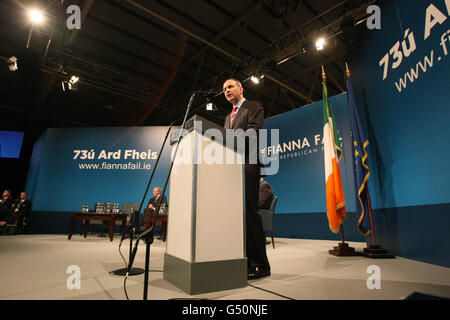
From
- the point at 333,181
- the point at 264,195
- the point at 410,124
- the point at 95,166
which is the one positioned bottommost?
the point at 264,195

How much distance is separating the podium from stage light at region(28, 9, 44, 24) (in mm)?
5030

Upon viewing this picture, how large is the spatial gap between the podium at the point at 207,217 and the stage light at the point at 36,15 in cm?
503

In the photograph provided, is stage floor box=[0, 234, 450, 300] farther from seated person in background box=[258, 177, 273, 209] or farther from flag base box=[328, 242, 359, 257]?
seated person in background box=[258, 177, 273, 209]

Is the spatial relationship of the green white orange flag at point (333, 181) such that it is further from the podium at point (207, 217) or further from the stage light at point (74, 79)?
the stage light at point (74, 79)

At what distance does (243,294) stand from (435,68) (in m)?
2.73

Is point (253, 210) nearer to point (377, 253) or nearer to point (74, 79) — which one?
point (377, 253)

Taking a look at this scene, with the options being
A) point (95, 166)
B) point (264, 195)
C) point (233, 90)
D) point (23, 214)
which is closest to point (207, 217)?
point (233, 90)

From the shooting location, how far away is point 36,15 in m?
4.50

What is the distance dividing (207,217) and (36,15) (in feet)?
18.3

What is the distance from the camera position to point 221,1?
515 cm

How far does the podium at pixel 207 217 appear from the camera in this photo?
1424 millimetres

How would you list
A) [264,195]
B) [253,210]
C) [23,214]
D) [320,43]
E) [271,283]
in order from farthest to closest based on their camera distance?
[23,214], [320,43], [264,195], [253,210], [271,283]
